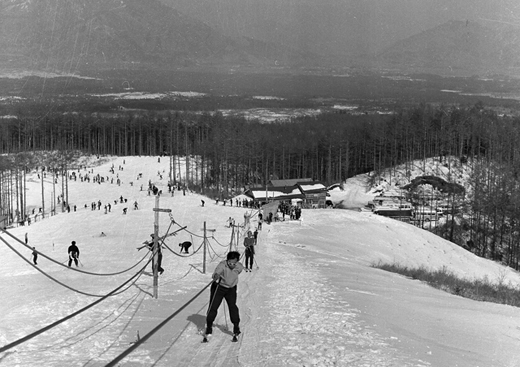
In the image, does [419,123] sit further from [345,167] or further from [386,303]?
[386,303]

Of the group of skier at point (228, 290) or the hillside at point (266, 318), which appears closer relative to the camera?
the hillside at point (266, 318)

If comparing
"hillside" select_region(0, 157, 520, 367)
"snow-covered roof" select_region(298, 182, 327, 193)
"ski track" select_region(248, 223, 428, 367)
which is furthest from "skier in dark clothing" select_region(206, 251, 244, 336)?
"snow-covered roof" select_region(298, 182, 327, 193)

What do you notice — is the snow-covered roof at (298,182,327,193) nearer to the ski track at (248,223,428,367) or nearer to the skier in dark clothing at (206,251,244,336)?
the ski track at (248,223,428,367)


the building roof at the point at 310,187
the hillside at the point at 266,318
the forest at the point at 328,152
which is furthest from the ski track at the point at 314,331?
the building roof at the point at 310,187

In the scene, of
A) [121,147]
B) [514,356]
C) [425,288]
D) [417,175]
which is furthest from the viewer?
[121,147]

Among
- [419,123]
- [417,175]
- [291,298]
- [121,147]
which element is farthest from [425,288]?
[121,147]

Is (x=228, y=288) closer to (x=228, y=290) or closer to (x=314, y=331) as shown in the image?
(x=228, y=290)

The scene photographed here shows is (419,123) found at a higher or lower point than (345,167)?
higher

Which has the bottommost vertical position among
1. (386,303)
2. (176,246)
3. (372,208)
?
(372,208)

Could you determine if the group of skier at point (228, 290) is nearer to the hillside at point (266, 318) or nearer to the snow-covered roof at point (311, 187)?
the hillside at point (266, 318)
